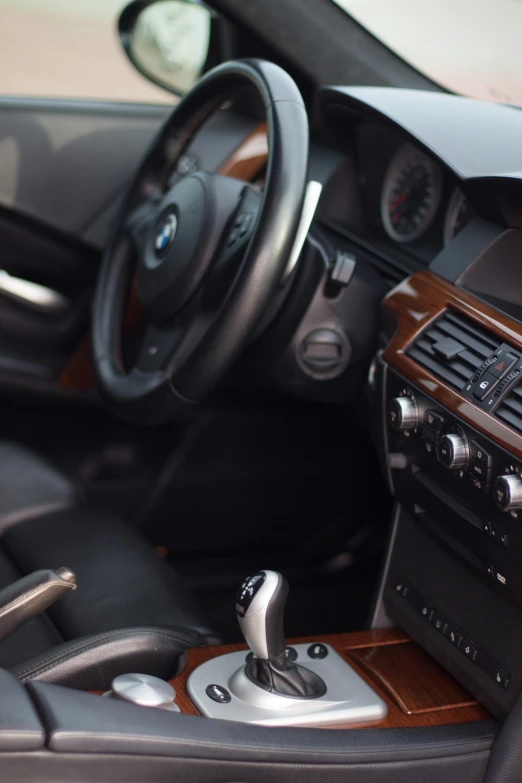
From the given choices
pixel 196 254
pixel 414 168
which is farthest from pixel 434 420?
pixel 414 168

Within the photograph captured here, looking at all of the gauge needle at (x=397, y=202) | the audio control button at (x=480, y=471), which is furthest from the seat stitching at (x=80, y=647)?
the gauge needle at (x=397, y=202)

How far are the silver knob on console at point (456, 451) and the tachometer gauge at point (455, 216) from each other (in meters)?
0.38

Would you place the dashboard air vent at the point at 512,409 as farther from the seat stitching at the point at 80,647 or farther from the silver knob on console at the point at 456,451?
the seat stitching at the point at 80,647

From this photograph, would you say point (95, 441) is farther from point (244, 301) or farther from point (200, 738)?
point (200, 738)

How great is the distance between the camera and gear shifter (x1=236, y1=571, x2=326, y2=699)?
961 mm

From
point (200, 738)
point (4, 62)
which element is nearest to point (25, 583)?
point (200, 738)

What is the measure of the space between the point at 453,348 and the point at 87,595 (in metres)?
0.55

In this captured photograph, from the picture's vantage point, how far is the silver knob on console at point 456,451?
0.99 meters

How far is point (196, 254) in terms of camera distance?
1.24 m

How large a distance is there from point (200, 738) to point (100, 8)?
4908mm

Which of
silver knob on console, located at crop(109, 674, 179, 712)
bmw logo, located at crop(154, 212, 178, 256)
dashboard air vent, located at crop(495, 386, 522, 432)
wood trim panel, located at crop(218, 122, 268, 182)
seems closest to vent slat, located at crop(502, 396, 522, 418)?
dashboard air vent, located at crop(495, 386, 522, 432)

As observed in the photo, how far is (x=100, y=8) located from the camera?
504cm

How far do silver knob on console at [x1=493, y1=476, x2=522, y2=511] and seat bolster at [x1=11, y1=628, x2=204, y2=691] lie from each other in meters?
0.41

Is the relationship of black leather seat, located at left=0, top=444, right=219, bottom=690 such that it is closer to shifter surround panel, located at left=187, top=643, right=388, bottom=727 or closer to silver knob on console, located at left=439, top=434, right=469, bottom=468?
shifter surround panel, located at left=187, top=643, right=388, bottom=727
